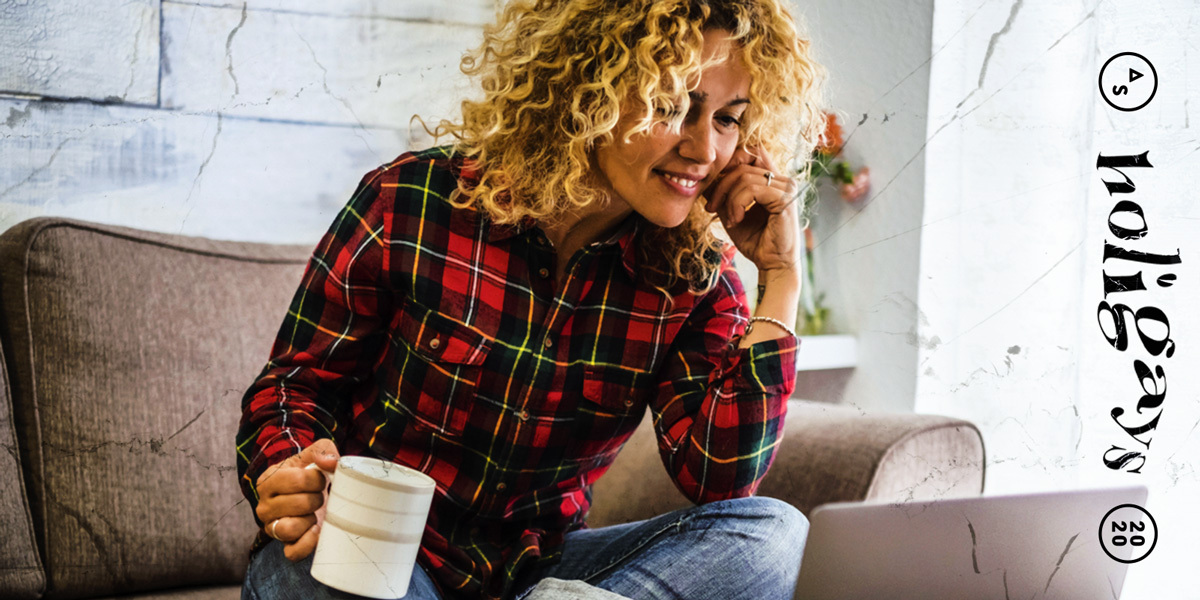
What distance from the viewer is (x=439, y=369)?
86 centimetres

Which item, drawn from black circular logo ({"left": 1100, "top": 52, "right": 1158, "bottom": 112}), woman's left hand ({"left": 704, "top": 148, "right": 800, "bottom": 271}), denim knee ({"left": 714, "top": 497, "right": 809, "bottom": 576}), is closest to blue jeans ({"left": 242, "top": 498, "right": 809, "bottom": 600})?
denim knee ({"left": 714, "top": 497, "right": 809, "bottom": 576})

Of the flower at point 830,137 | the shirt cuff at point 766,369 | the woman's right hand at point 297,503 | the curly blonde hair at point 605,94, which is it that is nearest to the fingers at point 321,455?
the woman's right hand at point 297,503

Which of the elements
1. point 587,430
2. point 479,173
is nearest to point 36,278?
point 479,173

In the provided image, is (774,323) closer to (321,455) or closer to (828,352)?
(828,352)

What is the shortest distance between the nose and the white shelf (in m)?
0.18

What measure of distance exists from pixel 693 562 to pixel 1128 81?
454 mm

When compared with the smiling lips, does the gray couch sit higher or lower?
lower

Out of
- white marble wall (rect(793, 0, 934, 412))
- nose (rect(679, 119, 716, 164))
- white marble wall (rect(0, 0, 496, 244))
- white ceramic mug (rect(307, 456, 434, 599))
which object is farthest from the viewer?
white marble wall (rect(0, 0, 496, 244))

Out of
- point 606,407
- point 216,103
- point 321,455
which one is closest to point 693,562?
point 606,407

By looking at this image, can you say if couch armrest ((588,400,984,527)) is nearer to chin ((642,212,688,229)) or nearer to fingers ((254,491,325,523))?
chin ((642,212,688,229))

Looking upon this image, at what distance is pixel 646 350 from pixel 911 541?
0.36 metres

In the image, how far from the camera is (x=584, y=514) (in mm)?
972

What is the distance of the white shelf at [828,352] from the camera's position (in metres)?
0.77

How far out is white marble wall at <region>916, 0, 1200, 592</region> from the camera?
0.60 metres
